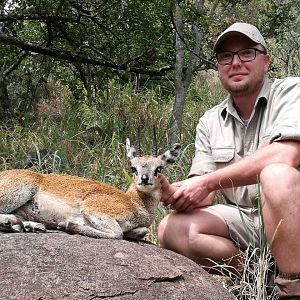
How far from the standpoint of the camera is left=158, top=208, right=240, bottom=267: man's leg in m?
5.04

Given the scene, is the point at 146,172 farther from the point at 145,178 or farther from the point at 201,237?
the point at 201,237

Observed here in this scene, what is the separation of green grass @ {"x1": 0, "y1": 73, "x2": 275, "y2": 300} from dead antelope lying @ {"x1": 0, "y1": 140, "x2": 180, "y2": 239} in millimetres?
1893

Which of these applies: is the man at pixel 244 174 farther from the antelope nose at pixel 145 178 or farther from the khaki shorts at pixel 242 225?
the antelope nose at pixel 145 178

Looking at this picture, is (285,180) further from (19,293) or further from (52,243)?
(19,293)

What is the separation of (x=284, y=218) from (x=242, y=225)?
2.58 feet

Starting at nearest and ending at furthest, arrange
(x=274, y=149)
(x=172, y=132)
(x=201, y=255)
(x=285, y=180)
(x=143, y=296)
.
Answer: (x=143, y=296) → (x=285, y=180) → (x=274, y=149) → (x=201, y=255) → (x=172, y=132)

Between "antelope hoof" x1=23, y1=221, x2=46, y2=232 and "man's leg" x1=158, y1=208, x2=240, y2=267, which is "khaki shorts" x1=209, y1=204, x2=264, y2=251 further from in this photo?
"antelope hoof" x1=23, y1=221, x2=46, y2=232

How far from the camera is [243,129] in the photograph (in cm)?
539

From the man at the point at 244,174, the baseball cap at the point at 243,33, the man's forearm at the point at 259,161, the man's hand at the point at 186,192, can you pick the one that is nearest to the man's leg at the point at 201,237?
the man at the point at 244,174

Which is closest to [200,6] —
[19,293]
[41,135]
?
[41,135]

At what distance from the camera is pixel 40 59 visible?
11.9 m

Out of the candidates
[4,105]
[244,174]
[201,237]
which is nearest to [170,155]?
[244,174]

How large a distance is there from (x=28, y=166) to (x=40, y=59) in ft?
13.7

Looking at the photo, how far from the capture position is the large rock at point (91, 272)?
3512 mm
